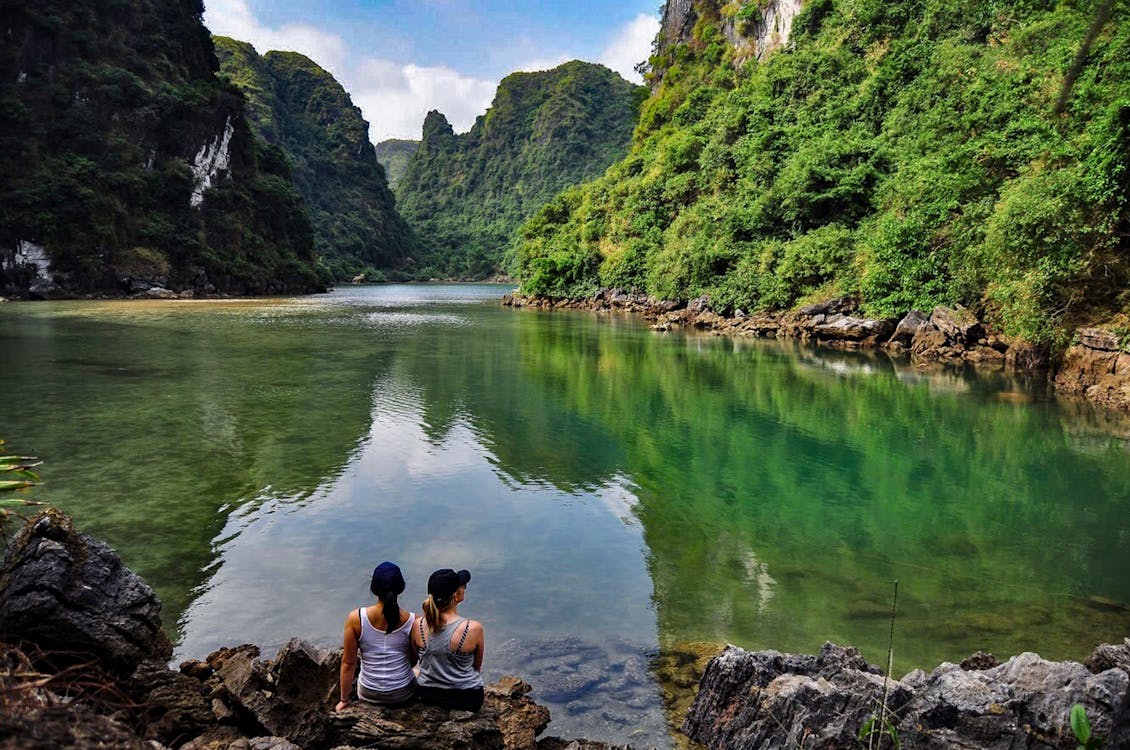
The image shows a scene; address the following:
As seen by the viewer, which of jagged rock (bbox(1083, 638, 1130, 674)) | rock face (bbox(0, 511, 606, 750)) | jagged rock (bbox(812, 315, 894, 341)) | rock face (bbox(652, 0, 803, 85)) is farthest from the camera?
rock face (bbox(652, 0, 803, 85))

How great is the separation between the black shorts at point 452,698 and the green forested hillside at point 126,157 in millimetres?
69979

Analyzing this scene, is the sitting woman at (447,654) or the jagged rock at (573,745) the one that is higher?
the sitting woman at (447,654)

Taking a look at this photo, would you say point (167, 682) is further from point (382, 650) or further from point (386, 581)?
point (386, 581)

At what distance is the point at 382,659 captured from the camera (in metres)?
4.61

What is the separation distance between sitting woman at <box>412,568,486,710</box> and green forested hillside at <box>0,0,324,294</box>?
69913 mm

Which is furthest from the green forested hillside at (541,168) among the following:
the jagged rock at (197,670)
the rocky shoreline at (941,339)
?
the jagged rock at (197,670)

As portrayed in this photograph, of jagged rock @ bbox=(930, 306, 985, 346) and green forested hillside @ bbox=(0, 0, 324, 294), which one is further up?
green forested hillside @ bbox=(0, 0, 324, 294)

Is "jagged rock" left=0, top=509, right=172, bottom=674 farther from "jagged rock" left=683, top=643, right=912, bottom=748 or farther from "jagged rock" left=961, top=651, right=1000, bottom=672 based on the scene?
"jagged rock" left=961, top=651, right=1000, bottom=672

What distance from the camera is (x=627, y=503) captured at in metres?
10.5

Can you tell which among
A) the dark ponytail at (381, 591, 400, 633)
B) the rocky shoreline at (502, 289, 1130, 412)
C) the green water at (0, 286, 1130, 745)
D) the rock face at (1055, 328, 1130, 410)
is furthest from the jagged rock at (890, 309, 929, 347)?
the dark ponytail at (381, 591, 400, 633)

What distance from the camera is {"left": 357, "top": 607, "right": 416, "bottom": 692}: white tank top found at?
4.59m

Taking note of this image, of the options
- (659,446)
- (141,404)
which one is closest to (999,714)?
(659,446)

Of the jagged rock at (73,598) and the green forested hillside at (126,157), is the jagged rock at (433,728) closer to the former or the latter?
the jagged rock at (73,598)

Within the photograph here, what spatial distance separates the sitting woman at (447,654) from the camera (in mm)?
4609
